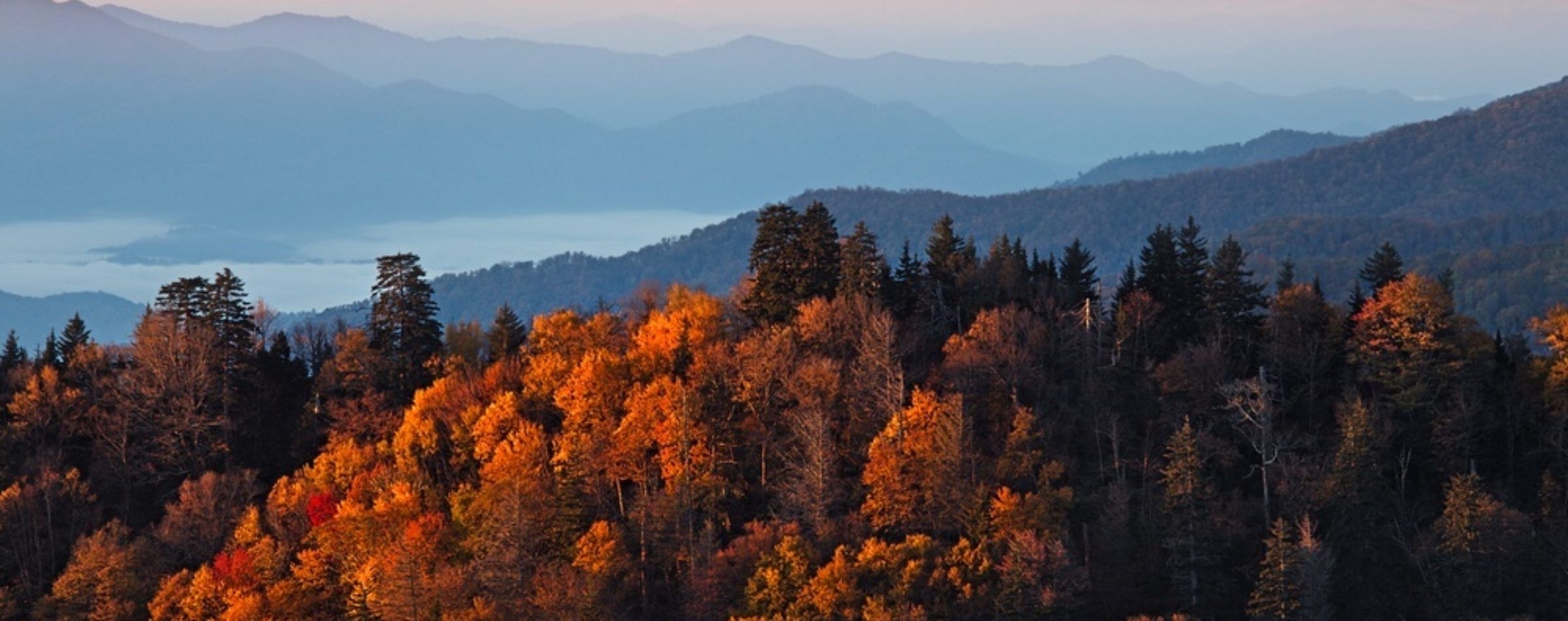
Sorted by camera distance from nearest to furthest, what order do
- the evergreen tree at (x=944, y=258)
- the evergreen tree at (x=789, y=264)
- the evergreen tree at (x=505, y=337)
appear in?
the evergreen tree at (x=789, y=264) → the evergreen tree at (x=944, y=258) → the evergreen tree at (x=505, y=337)

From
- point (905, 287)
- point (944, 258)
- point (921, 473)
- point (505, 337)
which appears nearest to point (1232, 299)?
point (944, 258)

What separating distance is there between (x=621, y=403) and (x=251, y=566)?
16.8 metres

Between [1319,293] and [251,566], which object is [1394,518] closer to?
[1319,293]

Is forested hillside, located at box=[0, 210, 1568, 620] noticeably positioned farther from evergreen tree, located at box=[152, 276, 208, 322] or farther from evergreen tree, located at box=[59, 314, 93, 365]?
evergreen tree, located at box=[59, 314, 93, 365]

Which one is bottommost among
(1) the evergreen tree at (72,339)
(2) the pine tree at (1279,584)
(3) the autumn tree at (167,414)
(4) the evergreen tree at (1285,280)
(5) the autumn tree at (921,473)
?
(2) the pine tree at (1279,584)

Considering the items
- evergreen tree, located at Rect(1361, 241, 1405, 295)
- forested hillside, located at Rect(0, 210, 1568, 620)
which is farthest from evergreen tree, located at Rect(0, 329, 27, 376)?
evergreen tree, located at Rect(1361, 241, 1405, 295)

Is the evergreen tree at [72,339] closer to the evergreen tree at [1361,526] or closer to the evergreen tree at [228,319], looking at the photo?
the evergreen tree at [228,319]

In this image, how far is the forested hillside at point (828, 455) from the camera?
58688 millimetres

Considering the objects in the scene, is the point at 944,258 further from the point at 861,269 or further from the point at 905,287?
the point at 861,269

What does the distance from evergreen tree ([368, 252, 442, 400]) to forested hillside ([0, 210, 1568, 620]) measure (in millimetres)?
183

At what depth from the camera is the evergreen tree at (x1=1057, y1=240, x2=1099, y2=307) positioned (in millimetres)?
76500

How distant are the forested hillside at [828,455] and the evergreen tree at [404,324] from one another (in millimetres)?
183

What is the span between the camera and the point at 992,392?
2618 inches

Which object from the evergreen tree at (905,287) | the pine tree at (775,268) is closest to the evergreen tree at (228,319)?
the pine tree at (775,268)
